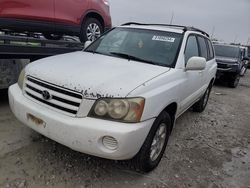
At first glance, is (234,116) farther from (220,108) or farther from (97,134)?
(97,134)

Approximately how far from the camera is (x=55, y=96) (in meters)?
2.95

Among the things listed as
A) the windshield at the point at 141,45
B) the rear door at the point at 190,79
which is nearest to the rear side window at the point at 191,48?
the rear door at the point at 190,79

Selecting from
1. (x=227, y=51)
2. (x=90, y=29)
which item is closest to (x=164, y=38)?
(x=90, y=29)

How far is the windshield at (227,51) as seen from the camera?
12602mm

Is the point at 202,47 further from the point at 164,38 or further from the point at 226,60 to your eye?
the point at 226,60

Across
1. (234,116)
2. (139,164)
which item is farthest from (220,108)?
(139,164)

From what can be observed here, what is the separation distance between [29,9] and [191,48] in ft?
9.66

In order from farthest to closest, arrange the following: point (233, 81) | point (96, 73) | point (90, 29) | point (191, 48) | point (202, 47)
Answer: point (233, 81), point (90, 29), point (202, 47), point (191, 48), point (96, 73)

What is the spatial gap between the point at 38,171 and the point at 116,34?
2462 mm

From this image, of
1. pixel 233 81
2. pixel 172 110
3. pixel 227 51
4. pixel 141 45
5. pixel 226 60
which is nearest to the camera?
pixel 172 110

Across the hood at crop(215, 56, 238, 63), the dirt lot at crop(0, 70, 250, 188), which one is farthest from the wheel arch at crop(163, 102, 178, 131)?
the hood at crop(215, 56, 238, 63)

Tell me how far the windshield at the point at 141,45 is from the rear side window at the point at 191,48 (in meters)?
0.23

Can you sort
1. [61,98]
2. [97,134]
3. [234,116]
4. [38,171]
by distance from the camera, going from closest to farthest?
[97,134] < [61,98] < [38,171] < [234,116]

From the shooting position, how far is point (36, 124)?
304 cm
